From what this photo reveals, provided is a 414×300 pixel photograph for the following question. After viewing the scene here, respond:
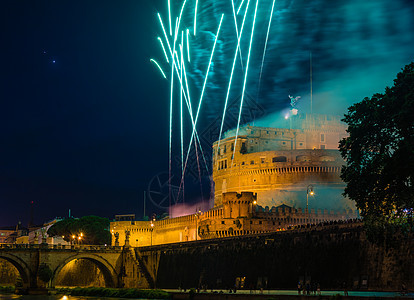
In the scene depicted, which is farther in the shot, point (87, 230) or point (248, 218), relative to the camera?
point (87, 230)

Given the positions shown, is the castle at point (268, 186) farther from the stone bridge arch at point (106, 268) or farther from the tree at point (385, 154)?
the tree at point (385, 154)

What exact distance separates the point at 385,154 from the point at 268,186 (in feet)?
174

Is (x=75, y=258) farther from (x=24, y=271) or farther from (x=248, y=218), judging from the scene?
(x=248, y=218)

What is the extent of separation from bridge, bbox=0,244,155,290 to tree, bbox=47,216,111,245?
24.0 metres

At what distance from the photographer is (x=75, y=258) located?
70125 millimetres

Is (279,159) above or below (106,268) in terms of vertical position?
above

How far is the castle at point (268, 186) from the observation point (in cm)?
7069

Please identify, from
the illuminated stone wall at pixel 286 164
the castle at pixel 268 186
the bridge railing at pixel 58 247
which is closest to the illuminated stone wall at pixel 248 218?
the castle at pixel 268 186

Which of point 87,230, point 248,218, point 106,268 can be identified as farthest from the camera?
point 87,230

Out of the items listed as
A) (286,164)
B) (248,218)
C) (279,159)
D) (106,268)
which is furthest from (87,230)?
(248,218)

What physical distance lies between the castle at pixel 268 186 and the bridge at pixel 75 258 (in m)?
3.26

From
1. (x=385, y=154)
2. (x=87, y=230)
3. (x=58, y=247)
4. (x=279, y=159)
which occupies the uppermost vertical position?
(x=279, y=159)

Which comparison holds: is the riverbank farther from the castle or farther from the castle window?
the castle window

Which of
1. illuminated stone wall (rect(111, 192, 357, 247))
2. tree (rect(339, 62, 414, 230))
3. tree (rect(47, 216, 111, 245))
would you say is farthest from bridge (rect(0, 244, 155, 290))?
tree (rect(339, 62, 414, 230))
